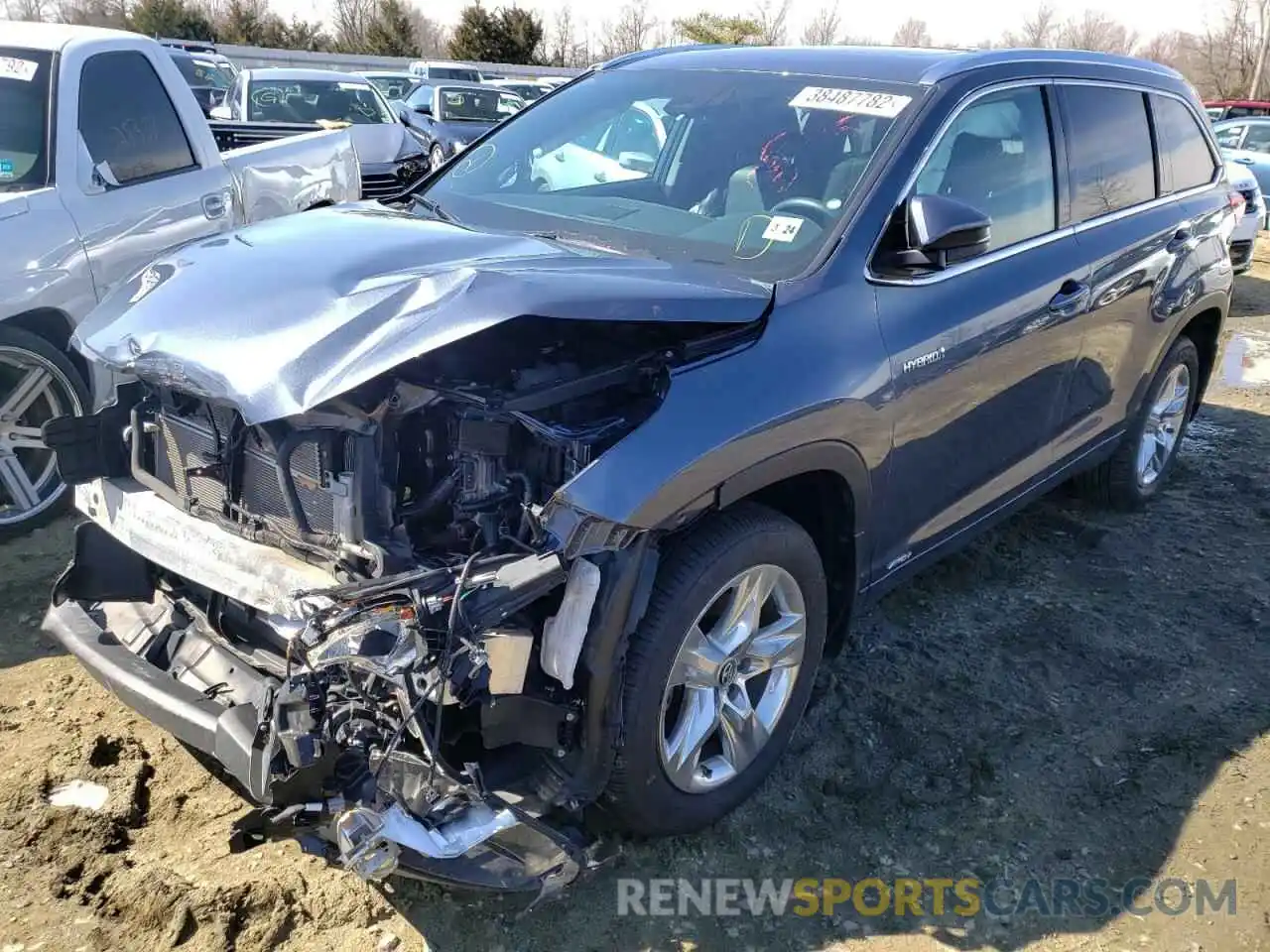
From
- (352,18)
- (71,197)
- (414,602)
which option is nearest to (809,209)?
(414,602)

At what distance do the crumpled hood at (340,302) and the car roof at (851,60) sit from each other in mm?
1078

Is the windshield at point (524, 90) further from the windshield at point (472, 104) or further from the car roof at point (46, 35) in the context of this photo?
the car roof at point (46, 35)

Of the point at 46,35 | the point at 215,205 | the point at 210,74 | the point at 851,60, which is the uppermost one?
the point at 851,60

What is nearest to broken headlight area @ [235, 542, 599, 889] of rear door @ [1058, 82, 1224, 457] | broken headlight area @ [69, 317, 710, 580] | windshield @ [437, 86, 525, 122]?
broken headlight area @ [69, 317, 710, 580]

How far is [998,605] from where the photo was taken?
447 cm

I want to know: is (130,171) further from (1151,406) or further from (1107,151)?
(1151,406)

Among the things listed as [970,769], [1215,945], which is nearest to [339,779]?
[970,769]

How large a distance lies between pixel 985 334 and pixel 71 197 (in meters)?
3.87

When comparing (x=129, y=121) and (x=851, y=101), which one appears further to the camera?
(x=129, y=121)

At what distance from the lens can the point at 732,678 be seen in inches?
116

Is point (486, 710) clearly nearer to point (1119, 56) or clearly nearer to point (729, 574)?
point (729, 574)

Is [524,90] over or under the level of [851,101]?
under

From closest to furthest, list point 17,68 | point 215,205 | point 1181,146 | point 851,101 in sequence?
point 851,101 → point 17,68 → point 1181,146 → point 215,205

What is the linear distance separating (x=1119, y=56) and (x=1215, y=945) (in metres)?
3.65
